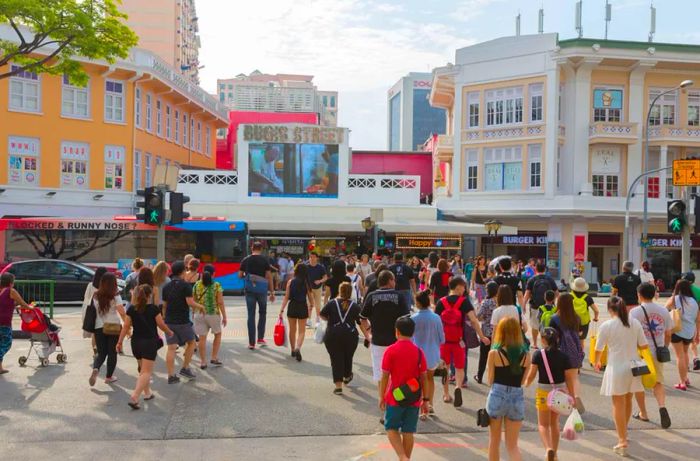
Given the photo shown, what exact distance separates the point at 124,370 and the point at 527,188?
89.2 ft

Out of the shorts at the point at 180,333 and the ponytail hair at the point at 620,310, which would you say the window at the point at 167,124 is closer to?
the shorts at the point at 180,333

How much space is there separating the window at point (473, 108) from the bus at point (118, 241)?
14.5 meters

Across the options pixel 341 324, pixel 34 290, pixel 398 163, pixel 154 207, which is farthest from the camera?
pixel 398 163

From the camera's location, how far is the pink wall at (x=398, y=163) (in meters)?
47.6

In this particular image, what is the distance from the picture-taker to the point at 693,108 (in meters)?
36.3

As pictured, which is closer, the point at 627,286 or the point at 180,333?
the point at 180,333

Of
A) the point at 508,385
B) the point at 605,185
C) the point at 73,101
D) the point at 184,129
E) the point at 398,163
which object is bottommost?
the point at 508,385

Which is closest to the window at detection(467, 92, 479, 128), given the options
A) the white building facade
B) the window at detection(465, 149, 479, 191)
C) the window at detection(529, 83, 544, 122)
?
the white building facade

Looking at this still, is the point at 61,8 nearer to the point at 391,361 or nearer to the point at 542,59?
the point at 391,361

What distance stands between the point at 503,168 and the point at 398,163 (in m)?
12.8

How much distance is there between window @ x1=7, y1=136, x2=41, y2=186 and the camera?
32.0 metres

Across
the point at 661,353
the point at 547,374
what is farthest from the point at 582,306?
the point at 547,374

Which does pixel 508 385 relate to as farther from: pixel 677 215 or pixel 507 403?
pixel 677 215

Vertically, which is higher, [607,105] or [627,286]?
[607,105]
